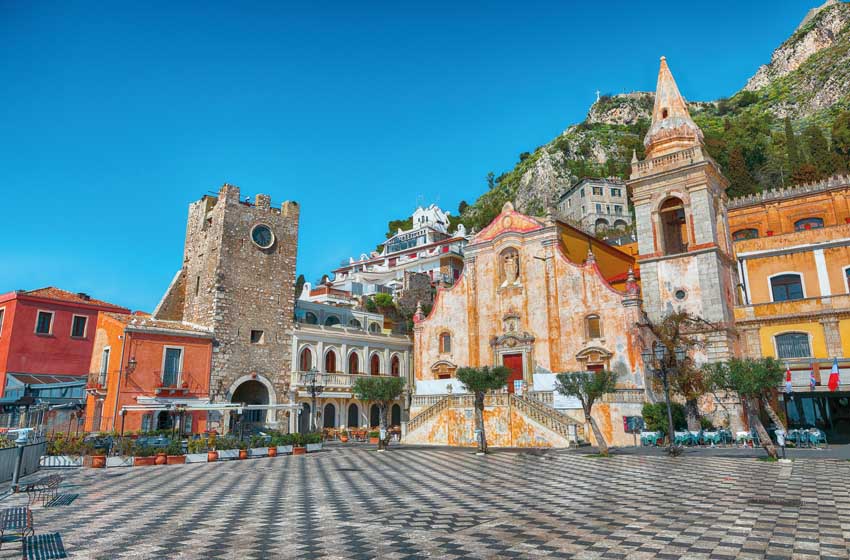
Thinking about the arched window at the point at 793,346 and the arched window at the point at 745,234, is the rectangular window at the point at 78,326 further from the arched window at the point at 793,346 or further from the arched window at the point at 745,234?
the arched window at the point at 745,234

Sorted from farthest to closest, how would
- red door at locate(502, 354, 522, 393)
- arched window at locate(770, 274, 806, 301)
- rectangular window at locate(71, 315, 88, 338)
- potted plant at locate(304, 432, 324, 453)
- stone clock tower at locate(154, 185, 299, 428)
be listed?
rectangular window at locate(71, 315, 88, 338) → stone clock tower at locate(154, 185, 299, 428) → red door at locate(502, 354, 522, 393) → arched window at locate(770, 274, 806, 301) → potted plant at locate(304, 432, 324, 453)

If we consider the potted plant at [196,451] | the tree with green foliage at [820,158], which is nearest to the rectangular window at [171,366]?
the potted plant at [196,451]

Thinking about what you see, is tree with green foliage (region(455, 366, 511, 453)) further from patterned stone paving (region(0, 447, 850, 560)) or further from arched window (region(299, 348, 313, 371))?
arched window (region(299, 348, 313, 371))

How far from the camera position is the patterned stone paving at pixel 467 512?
26.5 feet

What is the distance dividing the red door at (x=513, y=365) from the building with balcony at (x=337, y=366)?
462 inches

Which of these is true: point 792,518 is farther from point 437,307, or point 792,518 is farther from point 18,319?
point 18,319

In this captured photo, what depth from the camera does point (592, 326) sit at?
31953mm

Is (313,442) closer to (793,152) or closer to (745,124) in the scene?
(793,152)

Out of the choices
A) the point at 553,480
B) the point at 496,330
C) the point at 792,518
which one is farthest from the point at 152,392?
the point at 792,518

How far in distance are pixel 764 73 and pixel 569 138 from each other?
56.0 meters

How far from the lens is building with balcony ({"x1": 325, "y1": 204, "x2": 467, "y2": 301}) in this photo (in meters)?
73.4

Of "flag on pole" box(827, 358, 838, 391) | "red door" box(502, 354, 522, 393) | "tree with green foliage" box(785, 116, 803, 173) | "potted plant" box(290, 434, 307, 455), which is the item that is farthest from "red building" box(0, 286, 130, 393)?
"tree with green foliage" box(785, 116, 803, 173)

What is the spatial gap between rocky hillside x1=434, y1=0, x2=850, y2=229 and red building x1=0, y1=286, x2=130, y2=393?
65783mm

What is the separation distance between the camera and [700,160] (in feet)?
103
